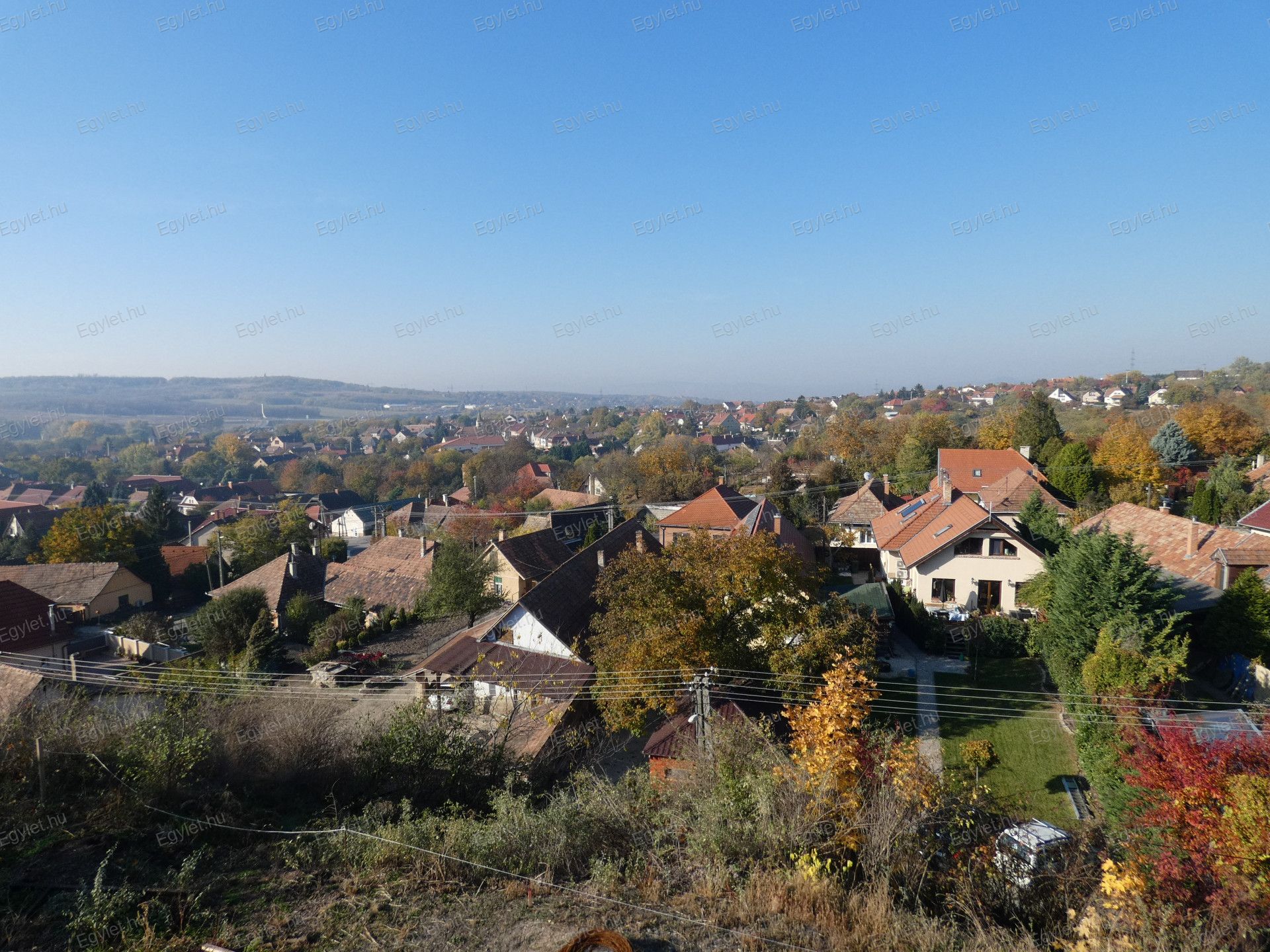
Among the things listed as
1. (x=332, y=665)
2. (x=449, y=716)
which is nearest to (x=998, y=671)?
(x=449, y=716)

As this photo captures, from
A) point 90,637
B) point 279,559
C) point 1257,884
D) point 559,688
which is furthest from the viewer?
point 279,559

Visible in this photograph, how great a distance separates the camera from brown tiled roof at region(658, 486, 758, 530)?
36281 mm

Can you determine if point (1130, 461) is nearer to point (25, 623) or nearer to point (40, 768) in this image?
point (40, 768)

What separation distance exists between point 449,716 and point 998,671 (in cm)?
1541

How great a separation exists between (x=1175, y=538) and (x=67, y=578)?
4364 cm

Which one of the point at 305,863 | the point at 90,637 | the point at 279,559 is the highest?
the point at 305,863

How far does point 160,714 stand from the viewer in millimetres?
8820

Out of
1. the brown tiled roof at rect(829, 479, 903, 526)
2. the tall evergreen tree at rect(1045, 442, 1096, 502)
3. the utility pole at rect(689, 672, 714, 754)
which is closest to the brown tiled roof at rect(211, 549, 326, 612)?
the utility pole at rect(689, 672, 714, 754)

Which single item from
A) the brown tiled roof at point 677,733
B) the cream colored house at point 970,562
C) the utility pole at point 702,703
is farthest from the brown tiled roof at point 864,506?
the utility pole at point 702,703

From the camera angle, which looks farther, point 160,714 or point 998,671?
Answer: point 998,671

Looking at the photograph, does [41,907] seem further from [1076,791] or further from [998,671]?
[998,671]

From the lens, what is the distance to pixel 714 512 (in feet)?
122

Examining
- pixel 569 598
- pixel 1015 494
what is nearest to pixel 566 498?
pixel 1015 494

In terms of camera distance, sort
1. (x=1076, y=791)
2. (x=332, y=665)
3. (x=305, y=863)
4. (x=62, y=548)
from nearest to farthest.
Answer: (x=305, y=863) → (x=1076, y=791) → (x=332, y=665) → (x=62, y=548)
